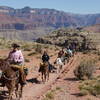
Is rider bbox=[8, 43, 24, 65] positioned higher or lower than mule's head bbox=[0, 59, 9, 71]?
higher

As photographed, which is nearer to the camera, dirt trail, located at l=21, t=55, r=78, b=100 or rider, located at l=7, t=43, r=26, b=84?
rider, located at l=7, t=43, r=26, b=84

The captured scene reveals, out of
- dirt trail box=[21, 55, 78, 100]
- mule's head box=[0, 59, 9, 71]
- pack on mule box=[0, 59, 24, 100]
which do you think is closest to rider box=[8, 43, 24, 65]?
pack on mule box=[0, 59, 24, 100]

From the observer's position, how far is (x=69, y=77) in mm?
25375

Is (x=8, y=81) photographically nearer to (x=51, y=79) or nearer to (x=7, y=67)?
(x=7, y=67)

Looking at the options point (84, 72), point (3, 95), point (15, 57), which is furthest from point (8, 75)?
point (84, 72)

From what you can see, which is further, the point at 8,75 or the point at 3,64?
the point at 8,75

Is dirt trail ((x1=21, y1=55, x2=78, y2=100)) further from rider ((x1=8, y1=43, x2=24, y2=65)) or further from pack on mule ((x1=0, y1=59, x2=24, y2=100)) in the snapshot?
rider ((x1=8, y1=43, x2=24, y2=65))

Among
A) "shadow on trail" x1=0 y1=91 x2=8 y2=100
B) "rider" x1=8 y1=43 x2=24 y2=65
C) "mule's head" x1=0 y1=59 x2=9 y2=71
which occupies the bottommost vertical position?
"shadow on trail" x1=0 y1=91 x2=8 y2=100

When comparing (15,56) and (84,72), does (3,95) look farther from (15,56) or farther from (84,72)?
(84,72)

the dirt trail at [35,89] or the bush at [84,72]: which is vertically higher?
the bush at [84,72]

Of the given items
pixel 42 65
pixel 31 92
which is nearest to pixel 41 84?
pixel 42 65

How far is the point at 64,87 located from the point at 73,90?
1280 mm

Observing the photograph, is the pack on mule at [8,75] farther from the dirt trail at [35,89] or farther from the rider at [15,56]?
the dirt trail at [35,89]

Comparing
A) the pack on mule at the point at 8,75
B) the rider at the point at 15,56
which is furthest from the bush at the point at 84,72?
the pack on mule at the point at 8,75
